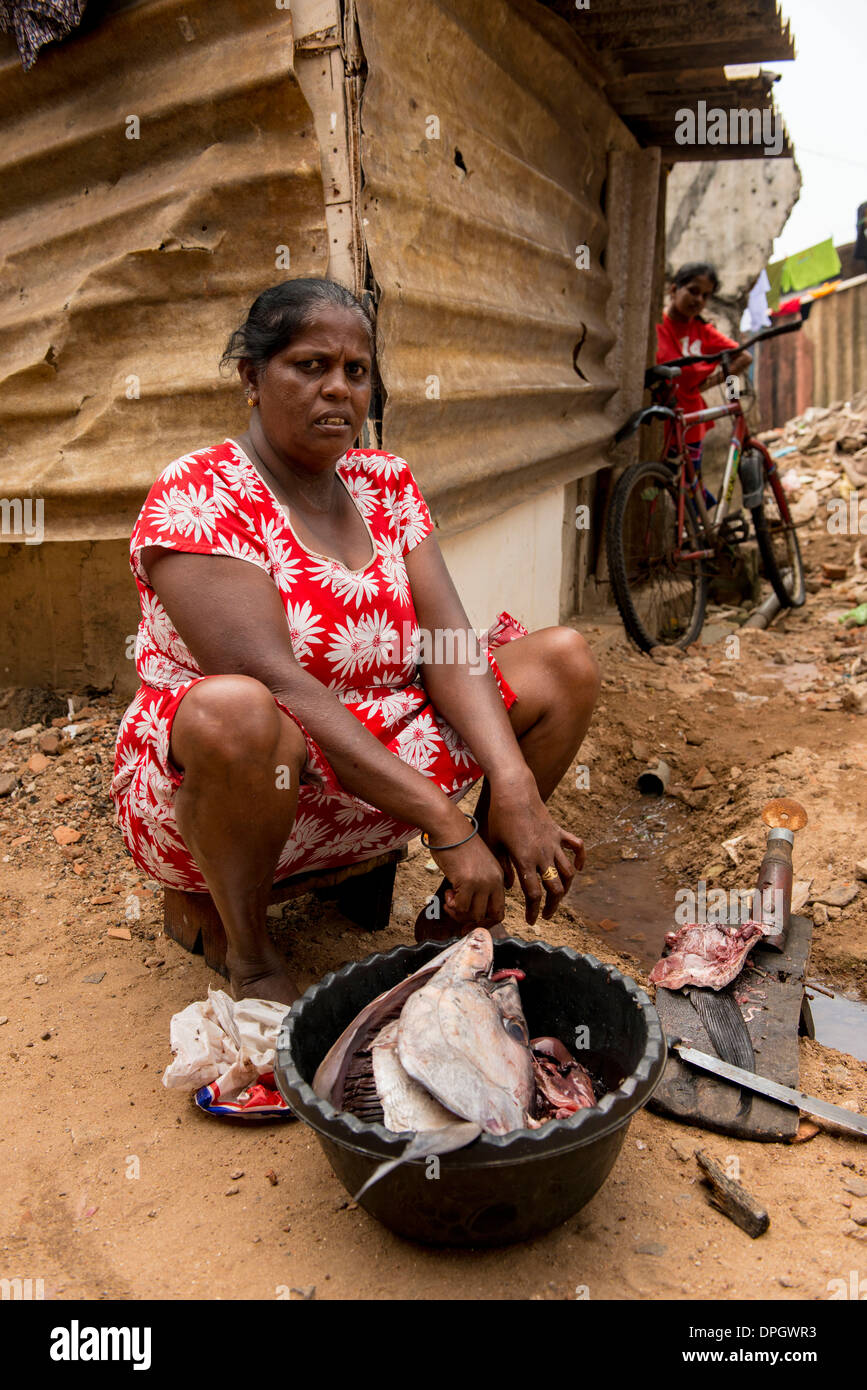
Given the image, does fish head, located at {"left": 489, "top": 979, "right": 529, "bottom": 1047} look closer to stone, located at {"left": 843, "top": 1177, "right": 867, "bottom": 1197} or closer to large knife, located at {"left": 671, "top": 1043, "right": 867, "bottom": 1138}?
large knife, located at {"left": 671, "top": 1043, "right": 867, "bottom": 1138}

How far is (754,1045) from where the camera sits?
1999 millimetres

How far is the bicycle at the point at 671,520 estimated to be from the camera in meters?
5.23

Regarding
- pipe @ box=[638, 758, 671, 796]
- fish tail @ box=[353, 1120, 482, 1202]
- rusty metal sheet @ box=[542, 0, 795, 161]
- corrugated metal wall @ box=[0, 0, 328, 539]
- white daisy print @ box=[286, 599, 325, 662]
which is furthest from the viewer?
rusty metal sheet @ box=[542, 0, 795, 161]

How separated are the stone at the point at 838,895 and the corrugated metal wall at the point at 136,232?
85.7 inches

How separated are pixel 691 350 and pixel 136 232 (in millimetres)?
4131

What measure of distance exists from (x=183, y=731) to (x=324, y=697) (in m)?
0.26

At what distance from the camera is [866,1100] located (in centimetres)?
195

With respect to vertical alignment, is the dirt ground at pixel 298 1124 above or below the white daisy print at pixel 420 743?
below

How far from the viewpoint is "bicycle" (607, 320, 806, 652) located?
523 centimetres

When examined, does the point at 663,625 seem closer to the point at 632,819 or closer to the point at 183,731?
the point at 632,819

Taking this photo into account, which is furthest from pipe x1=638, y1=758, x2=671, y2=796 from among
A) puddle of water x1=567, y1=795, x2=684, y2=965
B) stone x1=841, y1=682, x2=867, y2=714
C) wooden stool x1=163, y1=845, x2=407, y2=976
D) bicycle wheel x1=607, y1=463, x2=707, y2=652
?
wooden stool x1=163, y1=845, x2=407, y2=976

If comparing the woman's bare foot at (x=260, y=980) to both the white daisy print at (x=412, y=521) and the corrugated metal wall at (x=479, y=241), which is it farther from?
the corrugated metal wall at (x=479, y=241)

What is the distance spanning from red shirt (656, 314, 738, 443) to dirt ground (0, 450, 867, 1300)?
264 cm

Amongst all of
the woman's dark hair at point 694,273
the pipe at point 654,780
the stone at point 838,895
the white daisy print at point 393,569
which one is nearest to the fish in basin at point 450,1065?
the white daisy print at point 393,569
